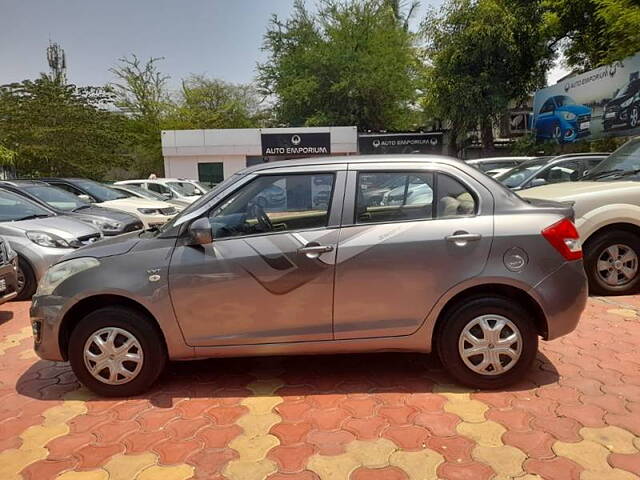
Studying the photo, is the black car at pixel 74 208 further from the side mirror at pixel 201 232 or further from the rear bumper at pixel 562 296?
the rear bumper at pixel 562 296

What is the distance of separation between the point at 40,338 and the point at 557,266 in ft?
12.1

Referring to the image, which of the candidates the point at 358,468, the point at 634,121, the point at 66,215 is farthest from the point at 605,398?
the point at 634,121

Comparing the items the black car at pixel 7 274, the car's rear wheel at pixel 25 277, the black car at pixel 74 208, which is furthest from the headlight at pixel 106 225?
the black car at pixel 7 274

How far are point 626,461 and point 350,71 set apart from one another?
2633 cm

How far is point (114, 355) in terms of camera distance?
335 centimetres

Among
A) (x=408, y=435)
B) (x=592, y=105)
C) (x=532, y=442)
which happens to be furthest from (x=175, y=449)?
(x=592, y=105)

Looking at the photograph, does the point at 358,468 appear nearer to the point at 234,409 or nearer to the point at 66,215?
the point at 234,409

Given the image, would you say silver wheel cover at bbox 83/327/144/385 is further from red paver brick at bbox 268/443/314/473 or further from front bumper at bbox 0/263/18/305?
front bumper at bbox 0/263/18/305

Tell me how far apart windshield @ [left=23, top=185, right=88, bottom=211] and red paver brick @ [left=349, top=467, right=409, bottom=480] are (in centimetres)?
727

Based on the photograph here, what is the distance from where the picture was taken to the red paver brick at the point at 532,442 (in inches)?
103

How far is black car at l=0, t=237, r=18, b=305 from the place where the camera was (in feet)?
17.2

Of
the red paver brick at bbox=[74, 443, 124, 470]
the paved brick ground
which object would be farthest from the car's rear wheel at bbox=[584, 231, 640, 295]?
the red paver brick at bbox=[74, 443, 124, 470]

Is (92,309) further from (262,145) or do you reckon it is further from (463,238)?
(262,145)

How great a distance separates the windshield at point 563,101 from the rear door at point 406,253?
15131 millimetres
